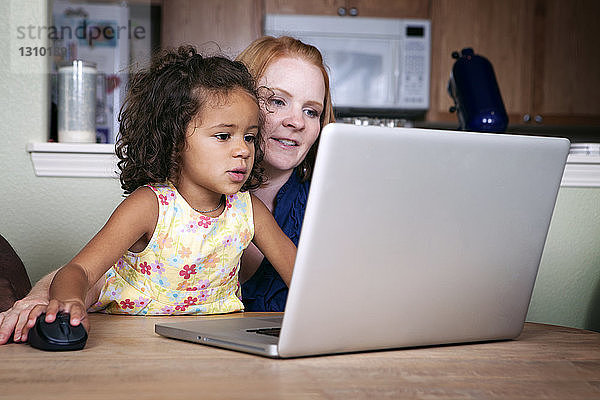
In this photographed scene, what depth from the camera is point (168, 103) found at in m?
1.29

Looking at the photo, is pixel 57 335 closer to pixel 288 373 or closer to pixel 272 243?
pixel 288 373

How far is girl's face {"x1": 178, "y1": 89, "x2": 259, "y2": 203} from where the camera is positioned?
1214 millimetres

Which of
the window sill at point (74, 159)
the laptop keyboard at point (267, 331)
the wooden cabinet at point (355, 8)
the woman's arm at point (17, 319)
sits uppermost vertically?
the wooden cabinet at point (355, 8)

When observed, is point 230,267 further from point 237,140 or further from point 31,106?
point 31,106

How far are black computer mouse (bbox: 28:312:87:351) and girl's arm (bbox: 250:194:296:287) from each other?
1.61 ft

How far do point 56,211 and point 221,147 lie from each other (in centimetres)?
78

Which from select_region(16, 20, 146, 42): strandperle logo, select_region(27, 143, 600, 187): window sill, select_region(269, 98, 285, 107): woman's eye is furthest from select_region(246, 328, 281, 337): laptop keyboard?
select_region(16, 20, 146, 42): strandperle logo

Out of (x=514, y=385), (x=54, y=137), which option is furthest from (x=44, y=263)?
(x=514, y=385)

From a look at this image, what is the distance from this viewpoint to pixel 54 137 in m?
1.85

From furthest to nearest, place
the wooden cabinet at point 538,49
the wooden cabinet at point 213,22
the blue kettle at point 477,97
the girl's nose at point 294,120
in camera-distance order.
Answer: the wooden cabinet at point 538,49
the wooden cabinet at point 213,22
the blue kettle at point 477,97
the girl's nose at point 294,120

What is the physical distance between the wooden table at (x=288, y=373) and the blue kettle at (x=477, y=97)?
3.48 ft

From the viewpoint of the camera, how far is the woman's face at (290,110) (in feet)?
4.97

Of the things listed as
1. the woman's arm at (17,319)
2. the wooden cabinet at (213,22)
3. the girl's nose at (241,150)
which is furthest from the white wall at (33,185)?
A: the wooden cabinet at (213,22)

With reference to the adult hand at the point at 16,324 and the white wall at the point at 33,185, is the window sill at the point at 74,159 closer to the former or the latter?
the white wall at the point at 33,185
